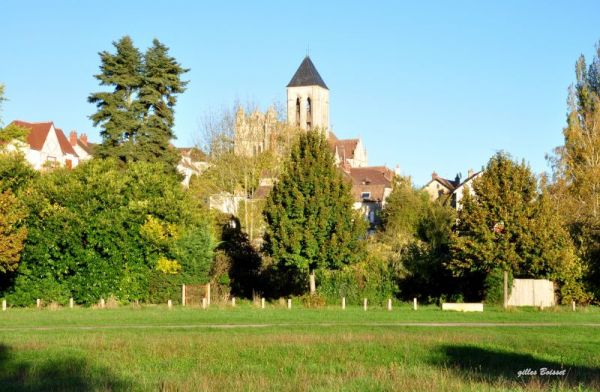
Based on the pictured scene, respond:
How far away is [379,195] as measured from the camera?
108 m

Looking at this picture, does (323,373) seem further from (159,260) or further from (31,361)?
(159,260)

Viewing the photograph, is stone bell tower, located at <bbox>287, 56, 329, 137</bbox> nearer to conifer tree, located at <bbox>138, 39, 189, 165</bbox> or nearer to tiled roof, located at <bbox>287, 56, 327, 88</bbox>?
tiled roof, located at <bbox>287, 56, 327, 88</bbox>

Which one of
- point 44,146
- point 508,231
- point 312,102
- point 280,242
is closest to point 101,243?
point 280,242

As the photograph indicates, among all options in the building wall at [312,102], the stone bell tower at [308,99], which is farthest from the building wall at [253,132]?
the stone bell tower at [308,99]

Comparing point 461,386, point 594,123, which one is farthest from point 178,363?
point 594,123

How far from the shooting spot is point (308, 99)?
5620 inches

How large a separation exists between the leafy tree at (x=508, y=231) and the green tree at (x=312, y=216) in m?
5.72

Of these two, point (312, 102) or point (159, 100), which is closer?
point (159, 100)

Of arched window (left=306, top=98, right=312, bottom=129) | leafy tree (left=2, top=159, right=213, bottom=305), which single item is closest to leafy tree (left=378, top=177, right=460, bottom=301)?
leafy tree (left=2, top=159, right=213, bottom=305)

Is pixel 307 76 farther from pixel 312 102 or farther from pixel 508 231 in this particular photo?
pixel 508 231

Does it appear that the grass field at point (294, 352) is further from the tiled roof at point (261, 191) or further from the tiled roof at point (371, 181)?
the tiled roof at point (371, 181)

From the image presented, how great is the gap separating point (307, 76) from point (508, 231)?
103056mm

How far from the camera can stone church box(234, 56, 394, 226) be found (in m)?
66.8

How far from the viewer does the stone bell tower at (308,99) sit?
141625 millimetres
